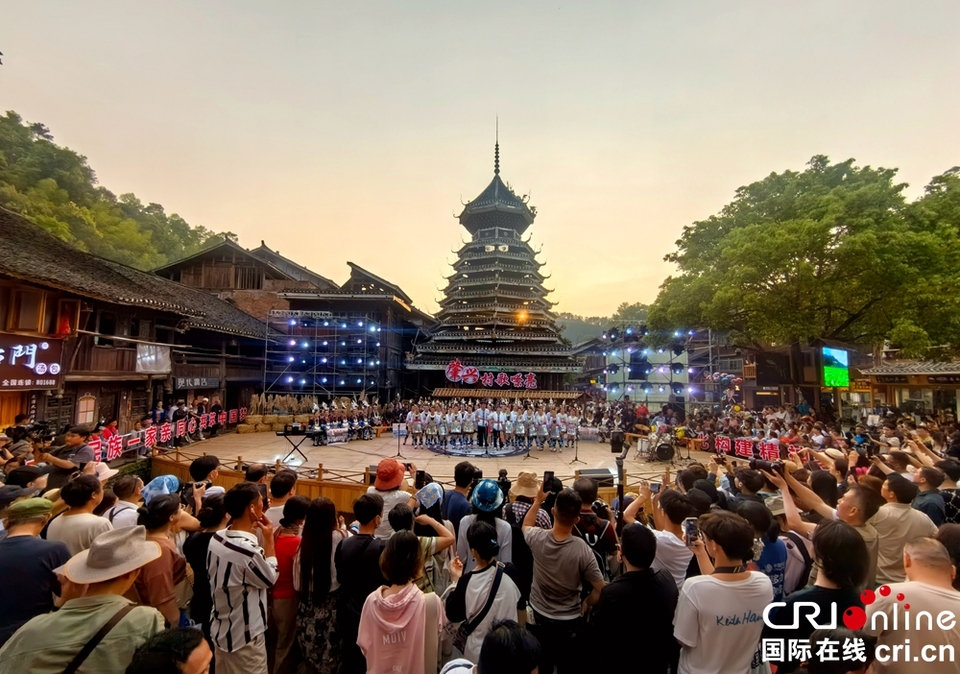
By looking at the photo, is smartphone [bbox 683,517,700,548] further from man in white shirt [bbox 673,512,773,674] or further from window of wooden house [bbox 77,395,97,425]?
window of wooden house [bbox 77,395,97,425]

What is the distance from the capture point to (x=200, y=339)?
2252cm

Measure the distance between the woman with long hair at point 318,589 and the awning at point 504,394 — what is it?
81.5ft

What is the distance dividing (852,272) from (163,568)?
2186 cm

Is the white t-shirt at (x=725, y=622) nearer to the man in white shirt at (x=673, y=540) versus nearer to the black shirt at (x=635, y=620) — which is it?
the black shirt at (x=635, y=620)

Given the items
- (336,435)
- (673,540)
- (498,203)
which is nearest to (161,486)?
(673,540)

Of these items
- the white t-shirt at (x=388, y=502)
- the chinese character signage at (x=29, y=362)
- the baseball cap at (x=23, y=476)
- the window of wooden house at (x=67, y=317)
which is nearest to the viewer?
the white t-shirt at (x=388, y=502)

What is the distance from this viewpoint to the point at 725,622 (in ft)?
8.46

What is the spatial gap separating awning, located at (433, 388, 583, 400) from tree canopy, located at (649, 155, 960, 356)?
10.4m

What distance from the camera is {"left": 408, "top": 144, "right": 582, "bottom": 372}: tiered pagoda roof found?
3031cm

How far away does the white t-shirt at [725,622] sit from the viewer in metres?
2.58

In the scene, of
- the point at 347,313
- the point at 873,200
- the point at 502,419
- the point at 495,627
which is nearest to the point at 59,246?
the point at 347,313

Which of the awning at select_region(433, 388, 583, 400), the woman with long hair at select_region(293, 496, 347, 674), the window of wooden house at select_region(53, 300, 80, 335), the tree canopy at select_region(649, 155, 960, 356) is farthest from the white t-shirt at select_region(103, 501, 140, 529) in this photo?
the awning at select_region(433, 388, 583, 400)

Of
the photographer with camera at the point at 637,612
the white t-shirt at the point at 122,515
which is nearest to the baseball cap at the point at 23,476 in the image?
the white t-shirt at the point at 122,515
